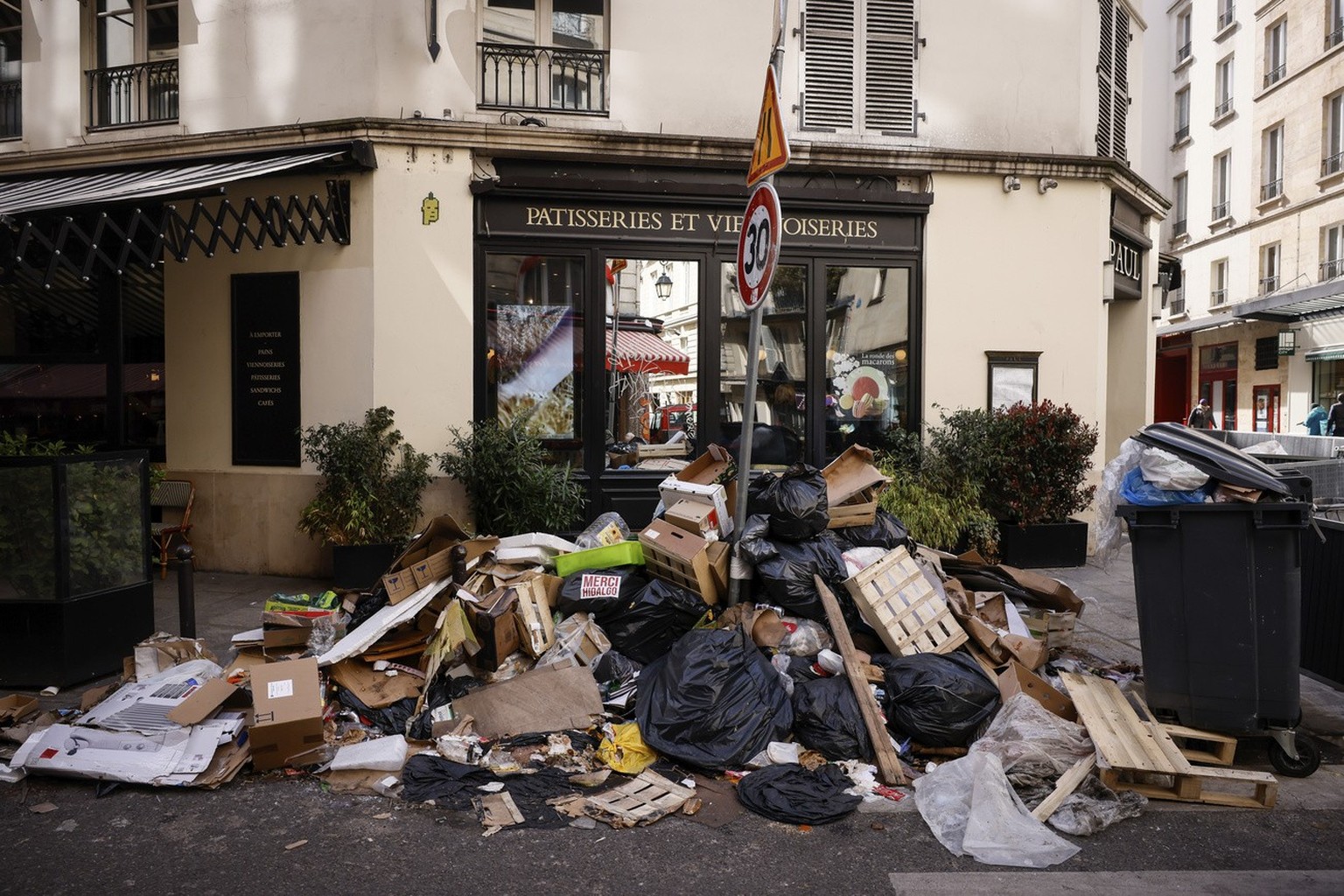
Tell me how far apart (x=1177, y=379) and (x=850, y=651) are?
107 ft

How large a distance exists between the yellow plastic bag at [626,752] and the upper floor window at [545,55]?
21.5 feet

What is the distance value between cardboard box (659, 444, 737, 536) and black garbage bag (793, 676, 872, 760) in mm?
1520

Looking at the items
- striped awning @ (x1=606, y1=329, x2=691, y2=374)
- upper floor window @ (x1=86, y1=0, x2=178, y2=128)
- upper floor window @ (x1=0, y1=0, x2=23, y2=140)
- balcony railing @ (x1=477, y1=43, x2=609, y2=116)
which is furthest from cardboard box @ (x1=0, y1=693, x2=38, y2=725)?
upper floor window @ (x1=0, y1=0, x2=23, y2=140)

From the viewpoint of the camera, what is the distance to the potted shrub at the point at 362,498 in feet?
25.9

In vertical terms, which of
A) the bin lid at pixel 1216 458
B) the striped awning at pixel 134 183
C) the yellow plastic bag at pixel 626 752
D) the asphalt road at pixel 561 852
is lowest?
the asphalt road at pixel 561 852

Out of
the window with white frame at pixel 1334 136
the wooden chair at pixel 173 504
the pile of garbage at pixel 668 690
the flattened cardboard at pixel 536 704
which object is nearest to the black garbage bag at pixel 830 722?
the pile of garbage at pixel 668 690

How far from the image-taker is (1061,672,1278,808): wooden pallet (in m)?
3.99

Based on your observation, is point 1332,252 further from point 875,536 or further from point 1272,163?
point 875,536

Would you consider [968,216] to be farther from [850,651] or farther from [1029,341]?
[850,651]

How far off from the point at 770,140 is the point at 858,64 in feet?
16.6

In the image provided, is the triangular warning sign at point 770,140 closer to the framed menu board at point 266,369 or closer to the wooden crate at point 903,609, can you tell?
the wooden crate at point 903,609

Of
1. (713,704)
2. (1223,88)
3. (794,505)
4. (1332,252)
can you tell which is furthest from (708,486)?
(1223,88)

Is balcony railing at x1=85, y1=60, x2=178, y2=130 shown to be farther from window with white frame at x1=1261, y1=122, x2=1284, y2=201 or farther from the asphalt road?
window with white frame at x1=1261, y1=122, x2=1284, y2=201

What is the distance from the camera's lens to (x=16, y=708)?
4.91 m
